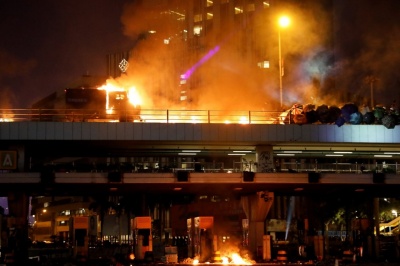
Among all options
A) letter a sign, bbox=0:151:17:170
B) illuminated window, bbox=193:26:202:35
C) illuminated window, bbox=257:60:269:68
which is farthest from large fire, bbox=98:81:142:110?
illuminated window, bbox=193:26:202:35

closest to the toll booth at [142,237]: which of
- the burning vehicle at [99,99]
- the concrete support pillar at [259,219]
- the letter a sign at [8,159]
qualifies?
the letter a sign at [8,159]

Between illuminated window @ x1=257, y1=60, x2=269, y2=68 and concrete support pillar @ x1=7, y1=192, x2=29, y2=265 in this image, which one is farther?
illuminated window @ x1=257, y1=60, x2=269, y2=68

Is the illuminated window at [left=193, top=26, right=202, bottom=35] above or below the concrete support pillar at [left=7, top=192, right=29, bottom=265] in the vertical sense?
above

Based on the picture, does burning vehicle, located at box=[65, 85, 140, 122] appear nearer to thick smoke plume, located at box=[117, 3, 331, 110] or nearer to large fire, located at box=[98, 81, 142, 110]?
large fire, located at box=[98, 81, 142, 110]

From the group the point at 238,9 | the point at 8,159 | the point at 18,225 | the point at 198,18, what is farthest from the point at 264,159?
the point at 198,18

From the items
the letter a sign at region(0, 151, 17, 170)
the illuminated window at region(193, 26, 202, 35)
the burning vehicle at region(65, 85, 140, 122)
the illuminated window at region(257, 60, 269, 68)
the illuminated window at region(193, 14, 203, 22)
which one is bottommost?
the letter a sign at region(0, 151, 17, 170)

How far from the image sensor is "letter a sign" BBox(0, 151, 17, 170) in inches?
1943

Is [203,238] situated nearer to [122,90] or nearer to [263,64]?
[122,90]

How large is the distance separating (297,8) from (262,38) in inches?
363

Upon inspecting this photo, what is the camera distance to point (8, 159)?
49.7 metres

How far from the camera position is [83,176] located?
47.6m

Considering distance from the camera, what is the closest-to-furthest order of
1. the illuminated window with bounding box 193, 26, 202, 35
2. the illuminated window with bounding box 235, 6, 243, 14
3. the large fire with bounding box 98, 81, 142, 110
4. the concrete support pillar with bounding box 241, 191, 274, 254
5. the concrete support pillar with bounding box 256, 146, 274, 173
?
1. the concrete support pillar with bounding box 256, 146, 274, 173
2. the concrete support pillar with bounding box 241, 191, 274, 254
3. the large fire with bounding box 98, 81, 142, 110
4. the illuminated window with bounding box 235, 6, 243, 14
5. the illuminated window with bounding box 193, 26, 202, 35

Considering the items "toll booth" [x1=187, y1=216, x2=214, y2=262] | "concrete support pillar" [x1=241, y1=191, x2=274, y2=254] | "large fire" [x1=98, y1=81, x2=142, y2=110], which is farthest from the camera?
"large fire" [x1=98, y1=81, x2=142, y2=110]

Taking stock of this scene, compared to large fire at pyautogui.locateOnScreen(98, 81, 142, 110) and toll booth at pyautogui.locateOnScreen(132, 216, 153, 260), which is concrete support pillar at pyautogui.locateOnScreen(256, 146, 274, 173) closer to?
toll booth at pyautogui.locateOnScreen(132, 216, 153, 260)
